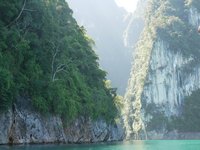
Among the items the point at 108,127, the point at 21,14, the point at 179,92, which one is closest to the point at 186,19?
the point at 179,92

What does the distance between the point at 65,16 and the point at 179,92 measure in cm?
8390

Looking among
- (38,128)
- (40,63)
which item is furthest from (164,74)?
(38,128)

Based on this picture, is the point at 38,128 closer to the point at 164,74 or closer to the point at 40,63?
the point at 40,63

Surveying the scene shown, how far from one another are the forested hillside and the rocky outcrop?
2.73 ft

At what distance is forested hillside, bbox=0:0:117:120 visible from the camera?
34.6 m

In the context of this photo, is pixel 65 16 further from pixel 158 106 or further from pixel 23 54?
pixel 158 106

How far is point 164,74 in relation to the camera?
139m

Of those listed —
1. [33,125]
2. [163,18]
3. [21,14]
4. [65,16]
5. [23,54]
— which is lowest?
[33,125]

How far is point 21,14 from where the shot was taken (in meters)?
37.8

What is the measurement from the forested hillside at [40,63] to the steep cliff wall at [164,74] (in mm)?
84633

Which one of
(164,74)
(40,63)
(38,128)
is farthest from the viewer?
(164,74)

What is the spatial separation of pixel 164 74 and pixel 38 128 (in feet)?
342

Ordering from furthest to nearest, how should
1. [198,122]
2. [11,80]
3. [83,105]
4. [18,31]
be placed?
[198,122], [83,105], [18,31], [11,80]

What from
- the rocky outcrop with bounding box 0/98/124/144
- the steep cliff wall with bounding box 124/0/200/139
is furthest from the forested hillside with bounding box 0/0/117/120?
the steep cliff wall with bounding box 124/0/200/139
